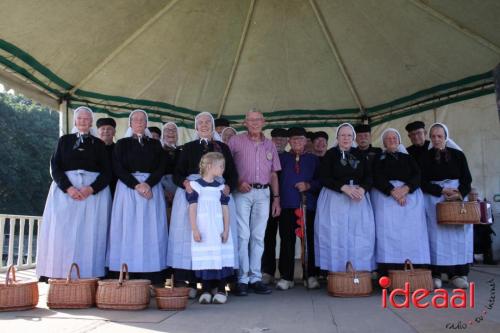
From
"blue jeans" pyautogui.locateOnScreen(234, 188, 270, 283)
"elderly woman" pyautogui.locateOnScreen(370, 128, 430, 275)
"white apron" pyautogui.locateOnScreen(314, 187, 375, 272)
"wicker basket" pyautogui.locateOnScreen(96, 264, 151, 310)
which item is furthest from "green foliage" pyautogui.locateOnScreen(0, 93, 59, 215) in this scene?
"elderly woman" pyautogui.locateOnScreen(370, 128, 430, 275)

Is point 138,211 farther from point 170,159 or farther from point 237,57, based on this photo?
point 237,57

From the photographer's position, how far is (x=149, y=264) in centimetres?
435

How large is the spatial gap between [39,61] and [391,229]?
14.3 feet

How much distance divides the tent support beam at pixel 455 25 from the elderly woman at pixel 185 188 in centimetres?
283

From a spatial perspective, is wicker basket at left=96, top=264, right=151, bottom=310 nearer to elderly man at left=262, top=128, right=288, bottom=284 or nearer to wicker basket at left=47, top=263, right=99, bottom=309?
wicker basket at left=47, top=263, right=99, bottom=309

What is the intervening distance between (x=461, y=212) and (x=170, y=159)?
292 cm

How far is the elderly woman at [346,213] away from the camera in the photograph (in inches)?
190

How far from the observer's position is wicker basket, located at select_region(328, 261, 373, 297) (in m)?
4.26

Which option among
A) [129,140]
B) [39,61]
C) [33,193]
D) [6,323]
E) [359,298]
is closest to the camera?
[6,323]

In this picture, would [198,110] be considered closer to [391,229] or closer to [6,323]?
[391,229]

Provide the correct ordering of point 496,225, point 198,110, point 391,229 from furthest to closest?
1. point 198,110
2. point 496,225
3. point 391,229

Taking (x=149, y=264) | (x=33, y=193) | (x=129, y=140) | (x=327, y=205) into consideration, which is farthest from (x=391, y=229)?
(x=33, y=193)

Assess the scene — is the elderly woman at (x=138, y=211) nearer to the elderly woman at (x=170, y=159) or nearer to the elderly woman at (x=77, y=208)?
the elderly woman at (x=77, y=208)

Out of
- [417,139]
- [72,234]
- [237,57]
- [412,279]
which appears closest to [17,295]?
[72,234]
